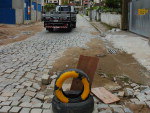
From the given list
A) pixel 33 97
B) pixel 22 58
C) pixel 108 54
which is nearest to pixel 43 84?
pixel 33 97

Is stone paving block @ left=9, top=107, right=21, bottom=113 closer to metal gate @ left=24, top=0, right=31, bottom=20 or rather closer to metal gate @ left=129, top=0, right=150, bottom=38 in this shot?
metal gate @ left=129, top=0, right=150, bottom=38

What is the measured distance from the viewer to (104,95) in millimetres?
4828

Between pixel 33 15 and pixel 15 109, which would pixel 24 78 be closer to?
pixel 15 109

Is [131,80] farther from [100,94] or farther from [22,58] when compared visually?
[22,58]

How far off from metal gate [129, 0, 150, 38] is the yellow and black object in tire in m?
10.3

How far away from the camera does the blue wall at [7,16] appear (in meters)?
25.1

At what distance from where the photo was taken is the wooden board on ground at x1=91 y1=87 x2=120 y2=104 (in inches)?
181

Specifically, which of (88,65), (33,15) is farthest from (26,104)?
(33,15)

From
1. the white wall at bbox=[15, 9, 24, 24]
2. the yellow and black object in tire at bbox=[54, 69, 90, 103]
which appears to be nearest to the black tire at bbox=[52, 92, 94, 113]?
the yellow and black object in tire at bbox=[54, 69, 90, 103]

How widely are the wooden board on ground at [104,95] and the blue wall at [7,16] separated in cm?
2194

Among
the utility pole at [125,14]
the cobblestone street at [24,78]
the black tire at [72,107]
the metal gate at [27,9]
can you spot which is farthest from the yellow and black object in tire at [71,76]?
the metal gate at [27,9]

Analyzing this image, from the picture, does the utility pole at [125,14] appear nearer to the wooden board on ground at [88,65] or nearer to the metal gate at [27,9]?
the wooden board on ground at [88,65]

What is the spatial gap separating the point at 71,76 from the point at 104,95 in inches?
53.6

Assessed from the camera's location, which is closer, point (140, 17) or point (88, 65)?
point (88, 65)
